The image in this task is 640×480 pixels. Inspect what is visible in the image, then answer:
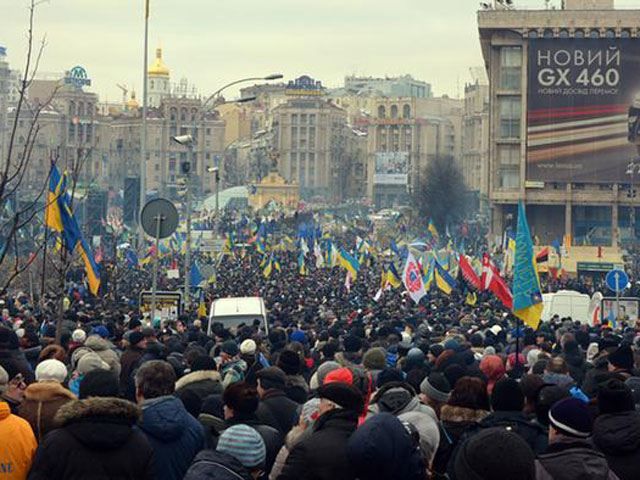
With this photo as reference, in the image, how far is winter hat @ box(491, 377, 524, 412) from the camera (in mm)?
8719

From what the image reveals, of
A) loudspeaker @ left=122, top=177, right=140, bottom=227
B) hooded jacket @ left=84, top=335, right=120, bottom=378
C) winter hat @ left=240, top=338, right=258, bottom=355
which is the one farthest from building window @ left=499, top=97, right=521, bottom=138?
hooded jacket @ left=84, top=335, right=120, bottom=378

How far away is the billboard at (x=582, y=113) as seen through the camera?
76.5 meters

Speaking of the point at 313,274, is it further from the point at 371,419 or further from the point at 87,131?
the point at 87,131

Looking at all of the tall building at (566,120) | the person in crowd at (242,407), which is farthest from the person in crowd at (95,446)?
the tall building at (566,120)

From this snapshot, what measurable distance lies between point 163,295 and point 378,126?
552ft

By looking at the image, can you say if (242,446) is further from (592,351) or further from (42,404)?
(592,351)

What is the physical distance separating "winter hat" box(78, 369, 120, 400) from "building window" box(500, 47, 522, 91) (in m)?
73.5

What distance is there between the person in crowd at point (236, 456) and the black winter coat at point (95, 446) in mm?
255

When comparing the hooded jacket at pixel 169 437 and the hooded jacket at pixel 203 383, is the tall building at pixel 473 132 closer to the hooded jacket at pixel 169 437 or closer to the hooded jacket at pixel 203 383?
the hooded jacket at pixel 203 383

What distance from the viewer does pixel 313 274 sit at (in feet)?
163

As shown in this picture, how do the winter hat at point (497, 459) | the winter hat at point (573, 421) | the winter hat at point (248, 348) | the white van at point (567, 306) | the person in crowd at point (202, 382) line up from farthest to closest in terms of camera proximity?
the white van at point (567, 306), the winter hat at point (248, 348), the person in crowd at point (202, 382), the winter hat at point (573, 421), the winter hat at point (497, 459)

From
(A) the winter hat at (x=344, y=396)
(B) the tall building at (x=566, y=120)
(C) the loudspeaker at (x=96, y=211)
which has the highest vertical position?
(B) the tall building at (x=566, y=120)

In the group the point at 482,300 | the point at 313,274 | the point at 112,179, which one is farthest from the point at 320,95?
the point at 482,300

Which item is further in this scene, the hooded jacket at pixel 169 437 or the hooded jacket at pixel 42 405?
the hooded jacket at pixel 42 405
